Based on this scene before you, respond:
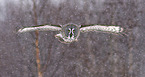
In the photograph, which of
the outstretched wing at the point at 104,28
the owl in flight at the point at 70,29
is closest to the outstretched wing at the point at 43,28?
the owl in flight at the point at 70,29

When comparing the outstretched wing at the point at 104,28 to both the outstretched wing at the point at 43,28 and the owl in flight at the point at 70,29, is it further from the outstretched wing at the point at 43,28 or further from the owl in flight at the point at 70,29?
the outstretched wing at the point at 43,28

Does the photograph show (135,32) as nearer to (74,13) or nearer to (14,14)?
(74,13)

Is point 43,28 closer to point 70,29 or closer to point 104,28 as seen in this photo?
point 70,29

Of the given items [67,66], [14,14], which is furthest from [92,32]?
[14,14]

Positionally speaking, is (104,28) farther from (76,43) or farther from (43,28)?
(43,28)

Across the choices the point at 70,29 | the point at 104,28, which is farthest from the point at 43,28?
the point at 104,28
